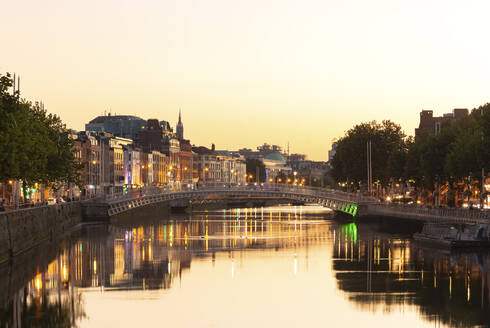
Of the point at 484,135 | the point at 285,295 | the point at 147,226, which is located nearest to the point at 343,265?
the point at 285,295

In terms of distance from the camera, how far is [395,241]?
83000 millimetres

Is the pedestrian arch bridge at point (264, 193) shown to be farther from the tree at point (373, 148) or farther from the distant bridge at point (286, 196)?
the tree at point (373, 148)

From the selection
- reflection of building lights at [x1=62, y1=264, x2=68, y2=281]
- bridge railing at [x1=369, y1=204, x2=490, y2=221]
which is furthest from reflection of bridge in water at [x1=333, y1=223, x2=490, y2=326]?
reflection of building lights at [x1=62, y1=264, x2=68, y2=281]

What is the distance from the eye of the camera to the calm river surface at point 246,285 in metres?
41.9

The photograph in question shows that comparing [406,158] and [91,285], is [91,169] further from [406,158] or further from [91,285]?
[91,285]

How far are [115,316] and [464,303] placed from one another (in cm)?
1470

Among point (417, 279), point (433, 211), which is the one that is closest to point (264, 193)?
point (433, 211)

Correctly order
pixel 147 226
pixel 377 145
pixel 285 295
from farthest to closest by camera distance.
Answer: pixel 377 145, pixel 147 226, pixel 285 295

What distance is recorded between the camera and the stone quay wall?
6194 centimetres

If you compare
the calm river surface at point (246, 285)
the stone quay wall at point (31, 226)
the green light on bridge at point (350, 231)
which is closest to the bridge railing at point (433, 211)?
the green light on bridge at point (350, 231)

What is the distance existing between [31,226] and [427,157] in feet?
158

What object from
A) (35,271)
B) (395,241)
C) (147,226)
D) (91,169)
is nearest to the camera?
(35,271)

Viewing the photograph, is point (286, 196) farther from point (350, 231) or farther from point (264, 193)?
point (350, 231)

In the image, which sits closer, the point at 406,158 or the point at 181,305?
the point at 181,305
